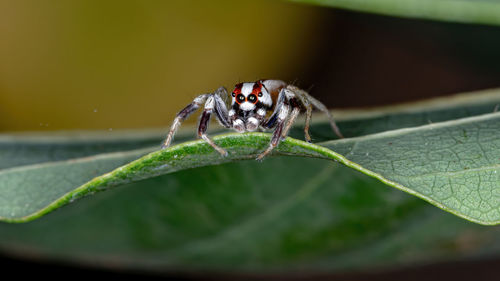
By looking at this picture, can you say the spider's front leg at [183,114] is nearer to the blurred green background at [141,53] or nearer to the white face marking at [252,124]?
the white face marking at [252,124]

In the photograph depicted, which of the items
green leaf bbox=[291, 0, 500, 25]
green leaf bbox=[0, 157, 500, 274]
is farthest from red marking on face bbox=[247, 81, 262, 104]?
green leaf bbox=[291, 0, 500, 25]

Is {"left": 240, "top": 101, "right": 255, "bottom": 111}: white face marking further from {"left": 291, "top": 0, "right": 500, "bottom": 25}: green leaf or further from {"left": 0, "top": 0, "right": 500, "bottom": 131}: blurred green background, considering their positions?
{"left": 0, "top": 0, "right": 500, "bottom": 131}: blurred green background

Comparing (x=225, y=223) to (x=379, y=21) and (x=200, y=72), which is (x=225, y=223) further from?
(x=379, y=21)

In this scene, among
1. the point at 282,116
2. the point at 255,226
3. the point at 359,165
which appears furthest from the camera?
the point at 255,226

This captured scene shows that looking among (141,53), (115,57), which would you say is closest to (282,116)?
(141,53)

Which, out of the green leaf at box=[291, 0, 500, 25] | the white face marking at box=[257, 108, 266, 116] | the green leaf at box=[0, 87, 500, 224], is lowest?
the green leaf at box=[0, 87, 500, 224]

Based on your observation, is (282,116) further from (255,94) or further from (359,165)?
(359,165)
